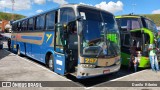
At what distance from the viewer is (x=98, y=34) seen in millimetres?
8695

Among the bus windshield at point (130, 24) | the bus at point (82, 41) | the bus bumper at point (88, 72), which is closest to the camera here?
the bus bumper at point (88, 72)

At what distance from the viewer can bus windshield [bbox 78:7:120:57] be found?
27.1 ft

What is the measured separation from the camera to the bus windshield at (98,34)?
827cm

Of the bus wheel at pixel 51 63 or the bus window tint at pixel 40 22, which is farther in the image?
the bus window tint at pixel 40 22

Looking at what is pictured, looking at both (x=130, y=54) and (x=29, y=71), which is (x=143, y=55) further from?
(x=29, y=71)

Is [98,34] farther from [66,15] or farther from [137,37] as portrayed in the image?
[137,37]

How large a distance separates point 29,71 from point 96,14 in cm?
425

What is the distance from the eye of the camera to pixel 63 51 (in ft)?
29.5

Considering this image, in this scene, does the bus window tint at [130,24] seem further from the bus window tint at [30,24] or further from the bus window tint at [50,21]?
the bus window tint at [30,24]

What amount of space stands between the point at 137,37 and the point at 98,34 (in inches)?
181

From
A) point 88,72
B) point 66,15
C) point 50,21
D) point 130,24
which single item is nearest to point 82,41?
point 88,72

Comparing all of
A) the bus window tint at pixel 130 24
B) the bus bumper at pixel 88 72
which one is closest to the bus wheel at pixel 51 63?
the bus bumper at pixel 88 72

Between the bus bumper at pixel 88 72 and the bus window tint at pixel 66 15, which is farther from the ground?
the bus window tint at pixel 66 15

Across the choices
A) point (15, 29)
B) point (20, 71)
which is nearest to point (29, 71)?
point (20, 71)
